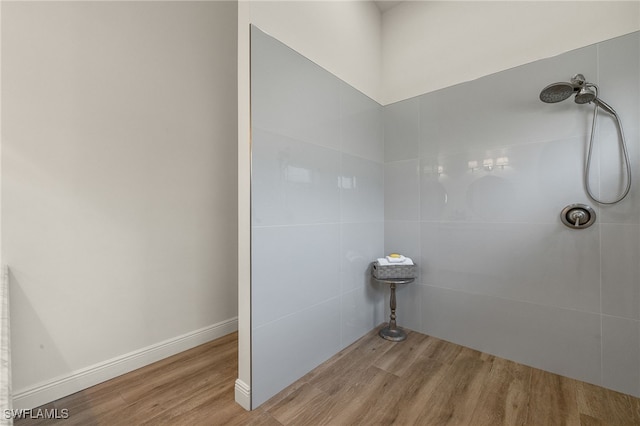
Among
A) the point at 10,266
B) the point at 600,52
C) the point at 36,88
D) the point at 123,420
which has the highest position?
the point at 600,52

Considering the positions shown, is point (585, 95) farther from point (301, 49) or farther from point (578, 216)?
point (301, 49)

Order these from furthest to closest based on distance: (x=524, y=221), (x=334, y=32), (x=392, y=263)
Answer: (x=392, y=263), (x=334, y=32), (x=524, y=221)

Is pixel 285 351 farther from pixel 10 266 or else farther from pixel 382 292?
pixel 10 266

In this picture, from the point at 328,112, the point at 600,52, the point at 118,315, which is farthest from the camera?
the point at 328,112

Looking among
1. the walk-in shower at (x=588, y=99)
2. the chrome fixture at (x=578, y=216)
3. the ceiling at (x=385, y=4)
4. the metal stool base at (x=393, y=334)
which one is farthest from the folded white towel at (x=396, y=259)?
the ceiling at (x=385, y=4)

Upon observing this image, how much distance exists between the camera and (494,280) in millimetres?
1824

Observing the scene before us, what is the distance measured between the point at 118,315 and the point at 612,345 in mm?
2864

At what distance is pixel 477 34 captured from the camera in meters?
1.91

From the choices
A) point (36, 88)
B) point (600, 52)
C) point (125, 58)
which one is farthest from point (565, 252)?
point (36, 88)

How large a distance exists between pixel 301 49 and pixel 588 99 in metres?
1.62

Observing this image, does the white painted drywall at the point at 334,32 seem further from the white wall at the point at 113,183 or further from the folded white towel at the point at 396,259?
the folded white towel at the point at 396,259

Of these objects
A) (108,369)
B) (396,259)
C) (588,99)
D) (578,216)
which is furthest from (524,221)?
(108,369)

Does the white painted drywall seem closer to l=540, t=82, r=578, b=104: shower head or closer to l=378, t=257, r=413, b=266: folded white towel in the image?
l=540, t=82, r=578, b=104: shower head

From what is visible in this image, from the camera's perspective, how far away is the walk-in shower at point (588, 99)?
1423mm
